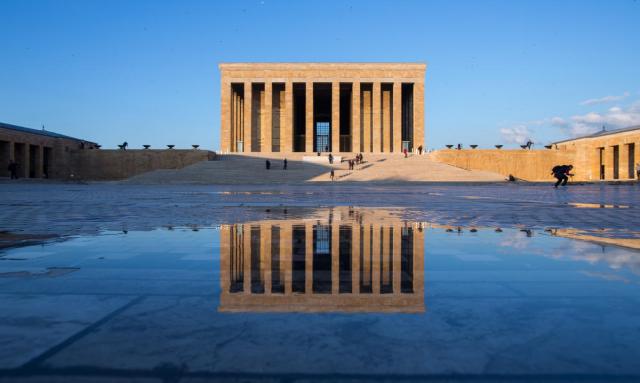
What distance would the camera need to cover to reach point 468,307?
231cm

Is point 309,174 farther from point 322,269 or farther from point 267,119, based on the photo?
point 322,269

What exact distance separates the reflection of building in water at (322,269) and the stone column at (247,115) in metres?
53.2

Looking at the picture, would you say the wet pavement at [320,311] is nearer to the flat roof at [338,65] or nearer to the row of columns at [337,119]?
the row of columns at [337,119]

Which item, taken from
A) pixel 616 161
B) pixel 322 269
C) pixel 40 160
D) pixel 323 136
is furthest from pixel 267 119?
pixel 322 269

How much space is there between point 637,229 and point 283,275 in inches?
205

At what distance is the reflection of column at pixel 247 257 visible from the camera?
2709 mm

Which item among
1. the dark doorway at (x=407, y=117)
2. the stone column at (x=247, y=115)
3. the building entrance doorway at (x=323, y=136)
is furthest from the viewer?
the building entrance doorway at (x=323, y=136)

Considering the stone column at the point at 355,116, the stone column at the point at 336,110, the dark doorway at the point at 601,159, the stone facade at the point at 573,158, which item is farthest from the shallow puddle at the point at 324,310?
the dark doorway at the point at 601,159

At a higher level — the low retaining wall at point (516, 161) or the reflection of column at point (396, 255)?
the low retaining wall at point (516, 161)

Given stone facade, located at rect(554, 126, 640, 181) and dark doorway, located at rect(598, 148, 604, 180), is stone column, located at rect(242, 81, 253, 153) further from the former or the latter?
dark doorway, located at rect(598, 148, 604, 180)

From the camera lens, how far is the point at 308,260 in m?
3.57

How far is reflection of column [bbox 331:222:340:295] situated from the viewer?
8.95ft

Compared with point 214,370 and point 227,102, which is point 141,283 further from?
point 227,102

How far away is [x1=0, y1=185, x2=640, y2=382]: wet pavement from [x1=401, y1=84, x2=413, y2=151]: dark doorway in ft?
176
